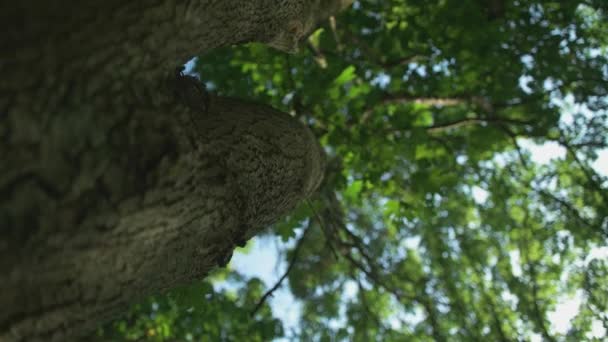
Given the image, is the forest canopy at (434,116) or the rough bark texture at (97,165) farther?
the forest canopy at (434,116)

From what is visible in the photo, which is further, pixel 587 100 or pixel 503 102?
pixel 503 102

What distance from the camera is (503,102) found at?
5.73 metres

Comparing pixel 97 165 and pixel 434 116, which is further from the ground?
pixel 97 165

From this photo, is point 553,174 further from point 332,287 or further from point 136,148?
point 136,148

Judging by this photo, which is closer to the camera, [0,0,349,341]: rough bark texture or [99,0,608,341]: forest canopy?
[0,0,349,341]: rough bark texture

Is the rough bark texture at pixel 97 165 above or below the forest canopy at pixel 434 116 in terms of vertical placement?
above

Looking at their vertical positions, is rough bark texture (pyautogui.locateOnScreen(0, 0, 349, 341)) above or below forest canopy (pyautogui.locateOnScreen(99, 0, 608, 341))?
above

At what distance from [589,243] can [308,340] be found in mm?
5038

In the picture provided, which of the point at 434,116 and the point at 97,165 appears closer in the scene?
the point at 97,165

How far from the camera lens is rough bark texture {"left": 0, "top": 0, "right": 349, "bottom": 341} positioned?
101cm

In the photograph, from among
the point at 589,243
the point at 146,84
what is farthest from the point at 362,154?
the point at 146,84

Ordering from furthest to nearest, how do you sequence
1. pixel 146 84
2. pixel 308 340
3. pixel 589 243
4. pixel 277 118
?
pixel 308 340 < pixel 589 243 < pixel 277 118 < pixel 146 84

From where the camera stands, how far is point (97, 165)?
1103 mm

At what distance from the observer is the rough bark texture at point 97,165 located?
3.33 ft
